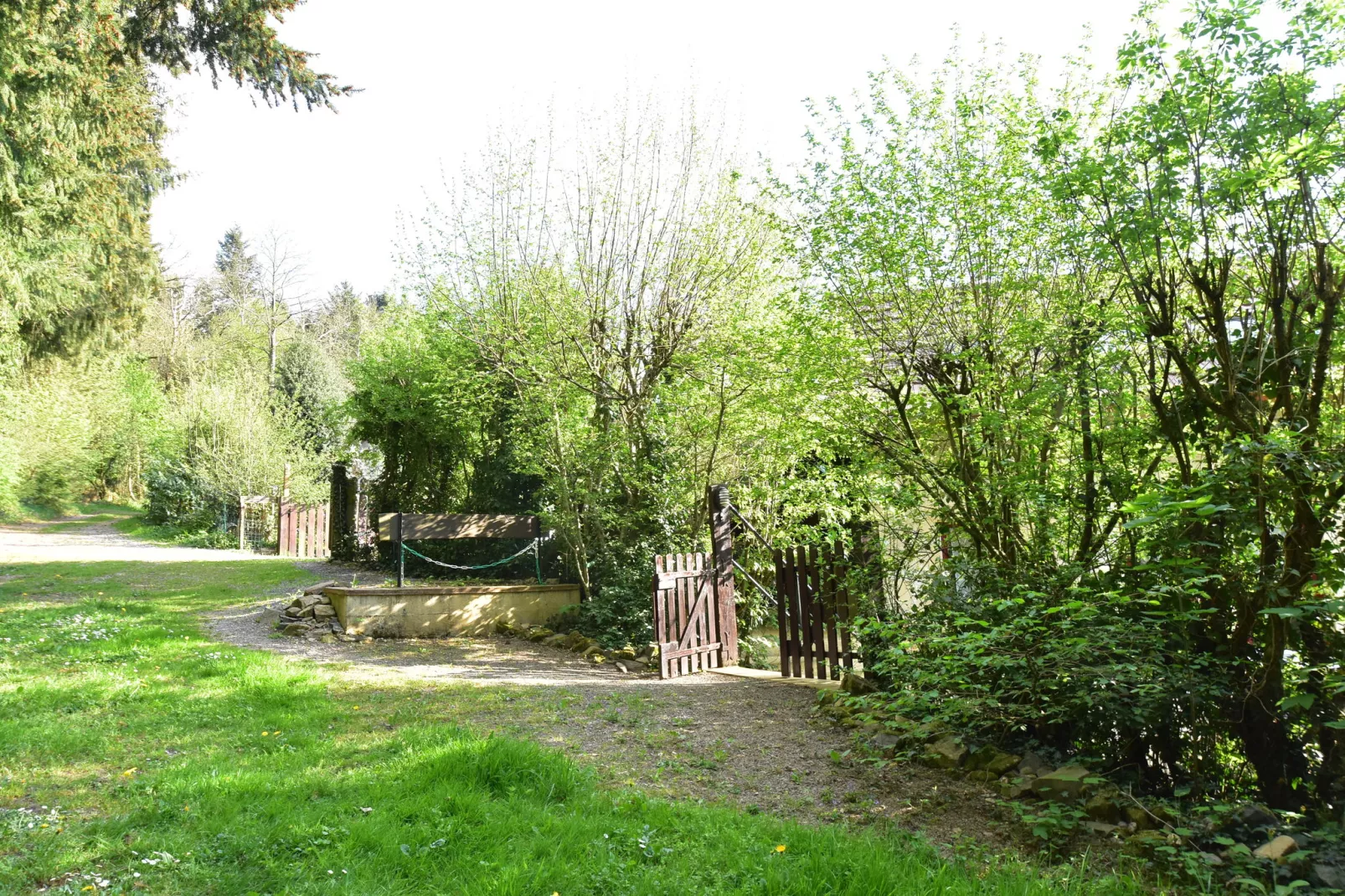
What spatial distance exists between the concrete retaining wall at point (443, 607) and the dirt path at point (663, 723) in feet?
1.26

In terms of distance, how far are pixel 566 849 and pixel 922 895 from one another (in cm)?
132

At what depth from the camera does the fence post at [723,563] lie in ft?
26.5

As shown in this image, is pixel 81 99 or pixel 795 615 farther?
pixel 81 99

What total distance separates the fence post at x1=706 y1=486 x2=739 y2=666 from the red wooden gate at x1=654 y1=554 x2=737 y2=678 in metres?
0.02

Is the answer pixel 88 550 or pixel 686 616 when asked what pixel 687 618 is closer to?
pixel 686 616

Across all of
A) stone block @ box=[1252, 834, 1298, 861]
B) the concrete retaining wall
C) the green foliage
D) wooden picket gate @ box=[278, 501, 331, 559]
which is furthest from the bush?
wooden picket gate @ box=[278, 501, 331, 559]

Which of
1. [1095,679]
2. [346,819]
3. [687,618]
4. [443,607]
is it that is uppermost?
[1095,679]

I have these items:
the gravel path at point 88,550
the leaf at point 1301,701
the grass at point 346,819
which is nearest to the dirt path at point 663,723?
the grass at point 346,819

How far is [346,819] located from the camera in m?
3.51

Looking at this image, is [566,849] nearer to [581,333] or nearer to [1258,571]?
[1258,571]

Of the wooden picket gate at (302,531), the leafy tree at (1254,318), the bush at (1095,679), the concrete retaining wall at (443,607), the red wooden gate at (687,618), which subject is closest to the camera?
the leafy tree at (1254,318)

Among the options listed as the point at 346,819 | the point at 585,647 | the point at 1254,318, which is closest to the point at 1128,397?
the point at 1254,318

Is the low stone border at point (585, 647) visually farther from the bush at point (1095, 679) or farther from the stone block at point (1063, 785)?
the stone block at point (1063, 785)

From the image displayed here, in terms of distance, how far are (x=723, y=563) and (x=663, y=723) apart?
265 cm
